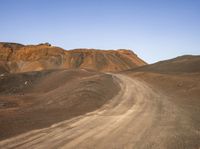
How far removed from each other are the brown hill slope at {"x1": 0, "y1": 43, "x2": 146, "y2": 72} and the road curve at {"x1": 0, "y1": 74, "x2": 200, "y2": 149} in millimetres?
110593

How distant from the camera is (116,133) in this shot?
11.7m

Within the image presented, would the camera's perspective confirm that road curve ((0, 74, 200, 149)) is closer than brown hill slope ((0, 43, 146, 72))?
Yes

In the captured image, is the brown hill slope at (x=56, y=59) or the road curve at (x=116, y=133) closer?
the road curve at (x=116, y=133)

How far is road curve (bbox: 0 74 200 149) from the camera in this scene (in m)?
9.99

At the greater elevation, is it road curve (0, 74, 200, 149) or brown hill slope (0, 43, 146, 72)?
brown hill slope (0, 43, 146, 72)

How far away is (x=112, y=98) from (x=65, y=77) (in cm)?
2315

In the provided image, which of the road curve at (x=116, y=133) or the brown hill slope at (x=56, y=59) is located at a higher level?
the brown hill slope at (x=56, y=59)

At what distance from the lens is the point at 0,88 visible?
50656 millimetres

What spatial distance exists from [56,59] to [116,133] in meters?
129

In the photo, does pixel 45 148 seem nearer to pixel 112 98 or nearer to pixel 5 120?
pixel 5 120

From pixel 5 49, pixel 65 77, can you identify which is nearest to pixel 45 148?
pixel 65 77

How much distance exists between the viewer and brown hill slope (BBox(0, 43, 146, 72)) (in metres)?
132

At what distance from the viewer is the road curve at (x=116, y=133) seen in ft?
32.8

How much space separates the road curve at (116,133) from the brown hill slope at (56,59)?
110593mm
